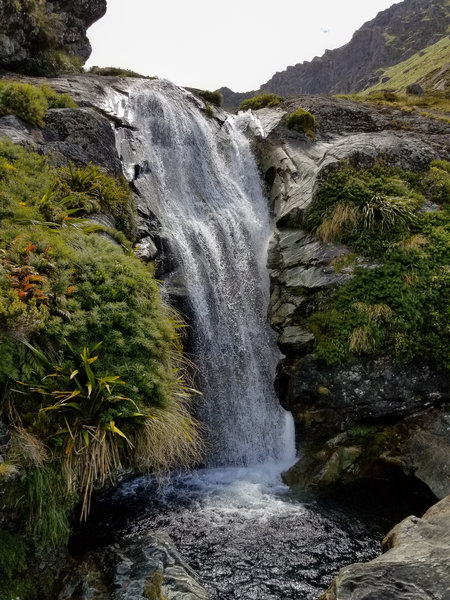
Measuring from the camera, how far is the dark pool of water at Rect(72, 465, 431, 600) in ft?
22.9

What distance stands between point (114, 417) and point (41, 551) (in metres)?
2.06

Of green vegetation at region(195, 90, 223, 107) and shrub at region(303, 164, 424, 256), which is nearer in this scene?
shrub at region(303, 164, 424, 256)

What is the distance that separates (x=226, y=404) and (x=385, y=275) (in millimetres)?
5956

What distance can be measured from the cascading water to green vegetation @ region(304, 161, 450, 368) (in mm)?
2668

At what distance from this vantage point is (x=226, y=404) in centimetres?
1134

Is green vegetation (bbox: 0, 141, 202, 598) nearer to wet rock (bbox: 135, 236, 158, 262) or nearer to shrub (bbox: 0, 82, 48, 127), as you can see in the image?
wet rock (bbox: 135, 236, 158, 262)

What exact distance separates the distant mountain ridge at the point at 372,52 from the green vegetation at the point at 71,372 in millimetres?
124612

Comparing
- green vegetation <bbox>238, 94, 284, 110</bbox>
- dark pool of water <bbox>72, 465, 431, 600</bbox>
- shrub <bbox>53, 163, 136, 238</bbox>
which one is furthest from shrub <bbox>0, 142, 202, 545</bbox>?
green vegetation <bbox>238, 94, 284, 110</bbox>

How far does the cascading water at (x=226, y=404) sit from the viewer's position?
7.47 meters

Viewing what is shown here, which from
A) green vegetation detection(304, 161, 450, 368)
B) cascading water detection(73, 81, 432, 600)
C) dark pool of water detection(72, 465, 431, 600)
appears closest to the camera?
dark pool of water detection(72, 465, 431, 600)

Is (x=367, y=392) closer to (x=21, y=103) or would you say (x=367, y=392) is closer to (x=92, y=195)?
(x=92, y=195)

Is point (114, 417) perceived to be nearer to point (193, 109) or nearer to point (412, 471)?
point (412, 471)

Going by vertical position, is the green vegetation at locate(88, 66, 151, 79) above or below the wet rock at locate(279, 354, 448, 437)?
above

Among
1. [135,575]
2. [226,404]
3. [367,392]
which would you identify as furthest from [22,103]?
[367,392]
